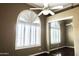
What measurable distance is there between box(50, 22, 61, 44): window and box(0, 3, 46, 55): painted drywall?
228 mm

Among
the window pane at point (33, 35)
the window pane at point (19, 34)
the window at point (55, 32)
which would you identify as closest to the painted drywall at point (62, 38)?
the window at point (55, 32)

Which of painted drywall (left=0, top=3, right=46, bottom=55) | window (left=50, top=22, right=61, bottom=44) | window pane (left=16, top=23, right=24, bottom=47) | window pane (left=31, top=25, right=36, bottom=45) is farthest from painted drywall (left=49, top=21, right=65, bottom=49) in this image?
window pane (left=16, top=23, right=24, bottom=47)

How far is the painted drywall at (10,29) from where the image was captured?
67.3 inches

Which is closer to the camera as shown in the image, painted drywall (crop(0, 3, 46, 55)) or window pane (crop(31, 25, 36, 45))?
painted drywall (crop(0, 3, 46, 55))

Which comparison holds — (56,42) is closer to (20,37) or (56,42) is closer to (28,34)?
(28,34)

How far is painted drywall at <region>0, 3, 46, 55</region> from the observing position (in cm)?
171

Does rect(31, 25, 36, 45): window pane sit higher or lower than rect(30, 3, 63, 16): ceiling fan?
lower

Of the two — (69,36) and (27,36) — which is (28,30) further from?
(69,36)

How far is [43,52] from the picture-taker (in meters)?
1.79

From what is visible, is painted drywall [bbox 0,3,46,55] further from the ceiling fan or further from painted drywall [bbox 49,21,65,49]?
the ceiling fan

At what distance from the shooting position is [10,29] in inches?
68.9

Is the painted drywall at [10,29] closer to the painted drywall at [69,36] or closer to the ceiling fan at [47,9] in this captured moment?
the ceiling fan at [47,9]

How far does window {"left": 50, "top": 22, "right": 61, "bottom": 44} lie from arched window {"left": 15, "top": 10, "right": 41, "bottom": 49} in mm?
244

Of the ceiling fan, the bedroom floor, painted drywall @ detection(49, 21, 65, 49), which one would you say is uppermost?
the ceiling fan
